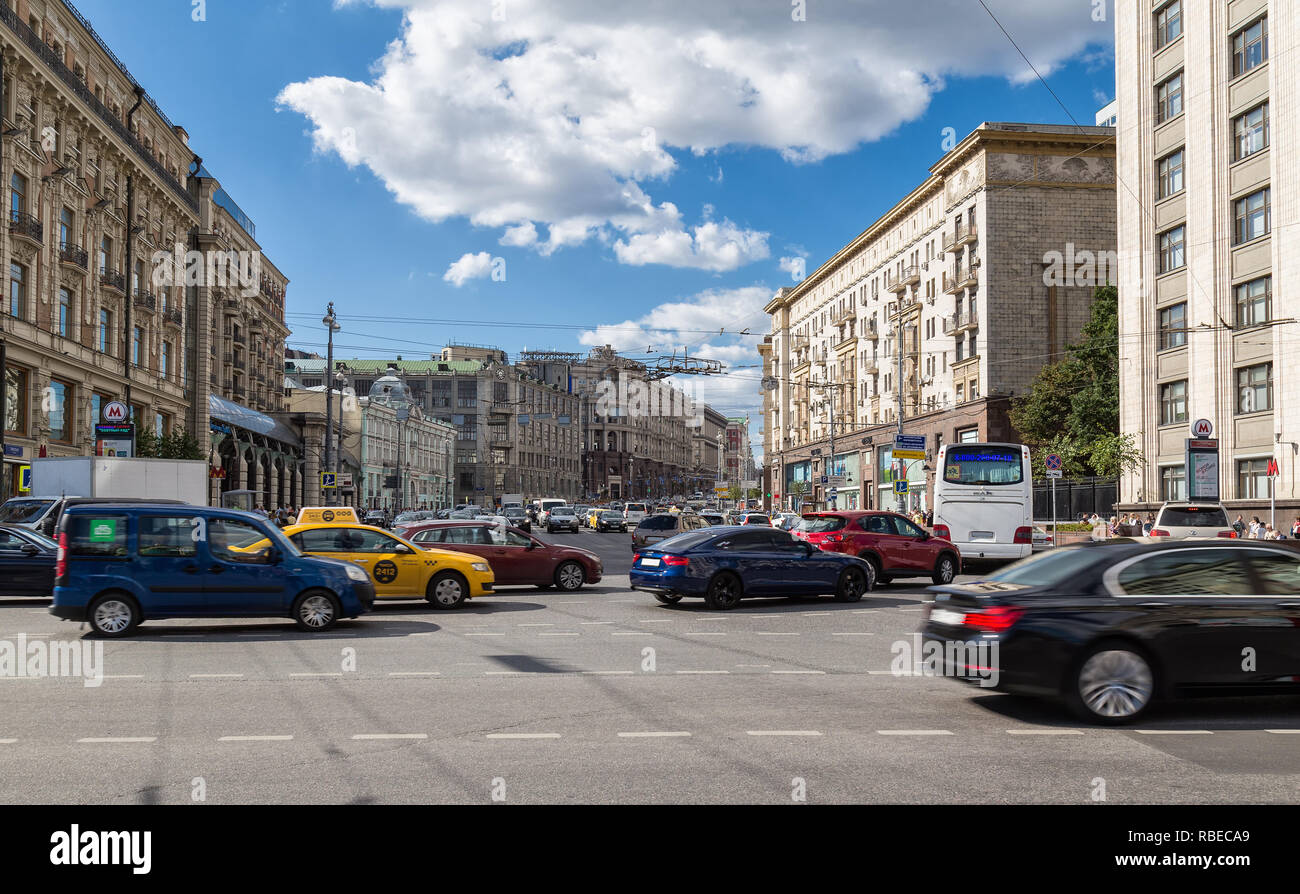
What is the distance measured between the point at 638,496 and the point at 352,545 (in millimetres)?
176407

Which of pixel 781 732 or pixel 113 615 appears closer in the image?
pixel 781 732

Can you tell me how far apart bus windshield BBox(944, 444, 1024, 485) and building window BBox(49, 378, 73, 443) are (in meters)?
31.5

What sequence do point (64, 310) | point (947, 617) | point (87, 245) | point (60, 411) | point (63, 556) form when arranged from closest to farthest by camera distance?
point (947, 617) → point (63, 556) → point (60, 411) → point (64, 310) → point (87, 245)

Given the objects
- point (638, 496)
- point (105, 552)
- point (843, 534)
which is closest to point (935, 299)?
point (843, 534)

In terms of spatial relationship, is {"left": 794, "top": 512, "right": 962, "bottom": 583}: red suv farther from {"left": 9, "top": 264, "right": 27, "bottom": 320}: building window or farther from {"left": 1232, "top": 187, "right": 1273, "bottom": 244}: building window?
{"left": 9, "top": 264, "right": 27, "bottom": 320}: building window

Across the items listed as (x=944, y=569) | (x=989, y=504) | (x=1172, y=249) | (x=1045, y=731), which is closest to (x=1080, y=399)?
(x=1172, y=249)

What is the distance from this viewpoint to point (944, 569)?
2417cm

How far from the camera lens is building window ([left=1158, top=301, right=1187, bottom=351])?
138 feet

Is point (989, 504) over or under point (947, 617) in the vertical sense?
over

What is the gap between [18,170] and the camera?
121 feet

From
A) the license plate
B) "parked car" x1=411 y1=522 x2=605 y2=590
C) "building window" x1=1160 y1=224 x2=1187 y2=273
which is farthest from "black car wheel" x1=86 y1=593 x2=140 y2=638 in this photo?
"building window" x1=1160 y1=224 x2=1187 y2=273

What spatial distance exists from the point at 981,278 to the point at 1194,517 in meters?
32.5

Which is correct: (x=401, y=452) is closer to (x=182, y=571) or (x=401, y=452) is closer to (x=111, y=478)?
(x=111, y=478)
